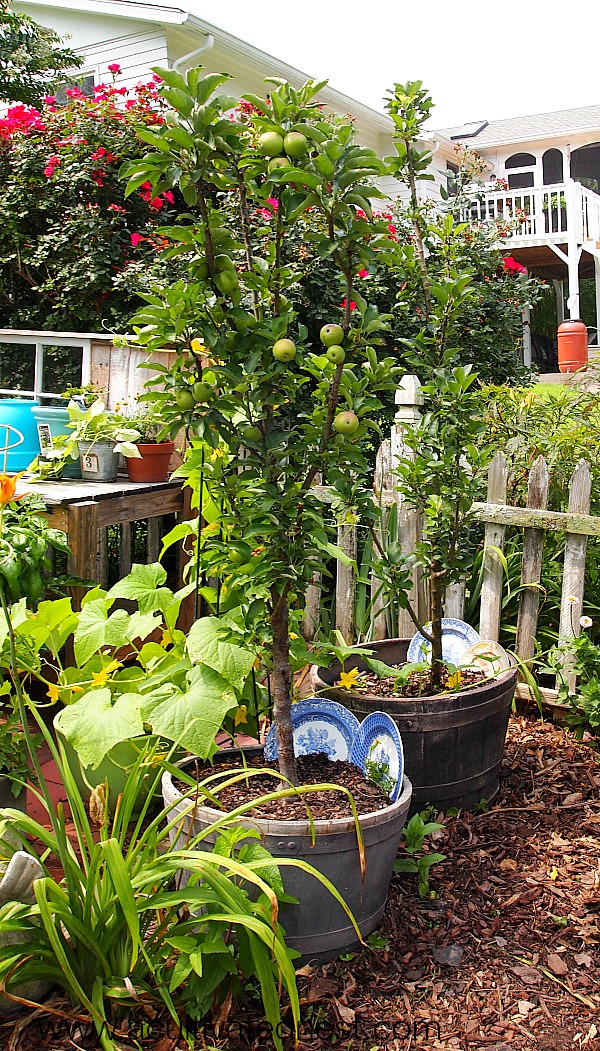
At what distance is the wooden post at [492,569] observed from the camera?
3.17m

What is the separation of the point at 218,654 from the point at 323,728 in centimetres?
52

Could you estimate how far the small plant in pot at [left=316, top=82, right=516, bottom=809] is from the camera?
7.62 ft

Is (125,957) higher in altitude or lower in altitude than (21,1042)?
higher

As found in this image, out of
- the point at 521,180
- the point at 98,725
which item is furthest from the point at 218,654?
the point at 521,180

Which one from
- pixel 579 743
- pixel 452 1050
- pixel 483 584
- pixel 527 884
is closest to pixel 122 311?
pixel 483 584

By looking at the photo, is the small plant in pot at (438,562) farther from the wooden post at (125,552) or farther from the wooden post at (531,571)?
the wooden post at (125,552)

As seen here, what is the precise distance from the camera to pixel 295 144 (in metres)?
1.47

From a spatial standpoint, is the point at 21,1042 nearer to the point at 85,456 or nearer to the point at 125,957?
the point at 125,957

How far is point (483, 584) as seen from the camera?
10.7ft

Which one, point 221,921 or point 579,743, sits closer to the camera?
point 221,921

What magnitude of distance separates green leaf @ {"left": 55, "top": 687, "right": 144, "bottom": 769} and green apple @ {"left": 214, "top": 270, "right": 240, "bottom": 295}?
838 millimetres

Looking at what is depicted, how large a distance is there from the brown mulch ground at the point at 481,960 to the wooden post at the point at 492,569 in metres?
0.79

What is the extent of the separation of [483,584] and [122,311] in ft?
10.0

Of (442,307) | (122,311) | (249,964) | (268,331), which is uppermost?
(122,311)
